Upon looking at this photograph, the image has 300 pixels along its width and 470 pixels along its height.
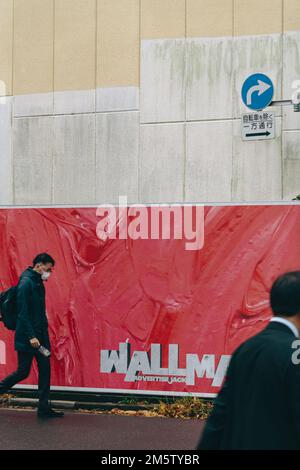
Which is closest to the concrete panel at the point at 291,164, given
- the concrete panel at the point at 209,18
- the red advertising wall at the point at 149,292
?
the concrete panel at the point at 209,18

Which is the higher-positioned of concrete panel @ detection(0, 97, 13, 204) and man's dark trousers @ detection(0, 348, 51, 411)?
concrete panel @ detection(0, 97, 13, 204)

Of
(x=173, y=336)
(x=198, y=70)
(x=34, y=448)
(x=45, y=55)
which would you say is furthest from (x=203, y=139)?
(x=34, y=448)

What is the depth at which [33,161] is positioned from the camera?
1253 centimetres

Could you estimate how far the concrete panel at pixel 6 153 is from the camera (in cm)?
1265

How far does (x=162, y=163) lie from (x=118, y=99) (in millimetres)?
1266

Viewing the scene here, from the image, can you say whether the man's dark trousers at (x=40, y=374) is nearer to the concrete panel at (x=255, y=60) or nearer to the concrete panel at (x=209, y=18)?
the concrete panel at (x=255, y=60)

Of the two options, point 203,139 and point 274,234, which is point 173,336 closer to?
point 274,234

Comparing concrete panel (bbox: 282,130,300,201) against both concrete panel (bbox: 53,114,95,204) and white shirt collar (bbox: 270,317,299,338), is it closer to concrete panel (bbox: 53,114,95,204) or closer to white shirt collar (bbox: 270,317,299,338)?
concrete panel (bbox: 53,114,95,204)

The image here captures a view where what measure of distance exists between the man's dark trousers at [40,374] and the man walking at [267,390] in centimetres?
544

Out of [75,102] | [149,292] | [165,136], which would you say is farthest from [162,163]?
[149,292]

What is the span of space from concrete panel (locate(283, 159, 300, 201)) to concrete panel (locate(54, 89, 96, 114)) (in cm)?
322

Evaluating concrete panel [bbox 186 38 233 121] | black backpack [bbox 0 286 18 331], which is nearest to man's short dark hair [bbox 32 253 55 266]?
black backpack [bbox 0 286 18 331]

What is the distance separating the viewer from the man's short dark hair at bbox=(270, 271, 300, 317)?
3488 mm
